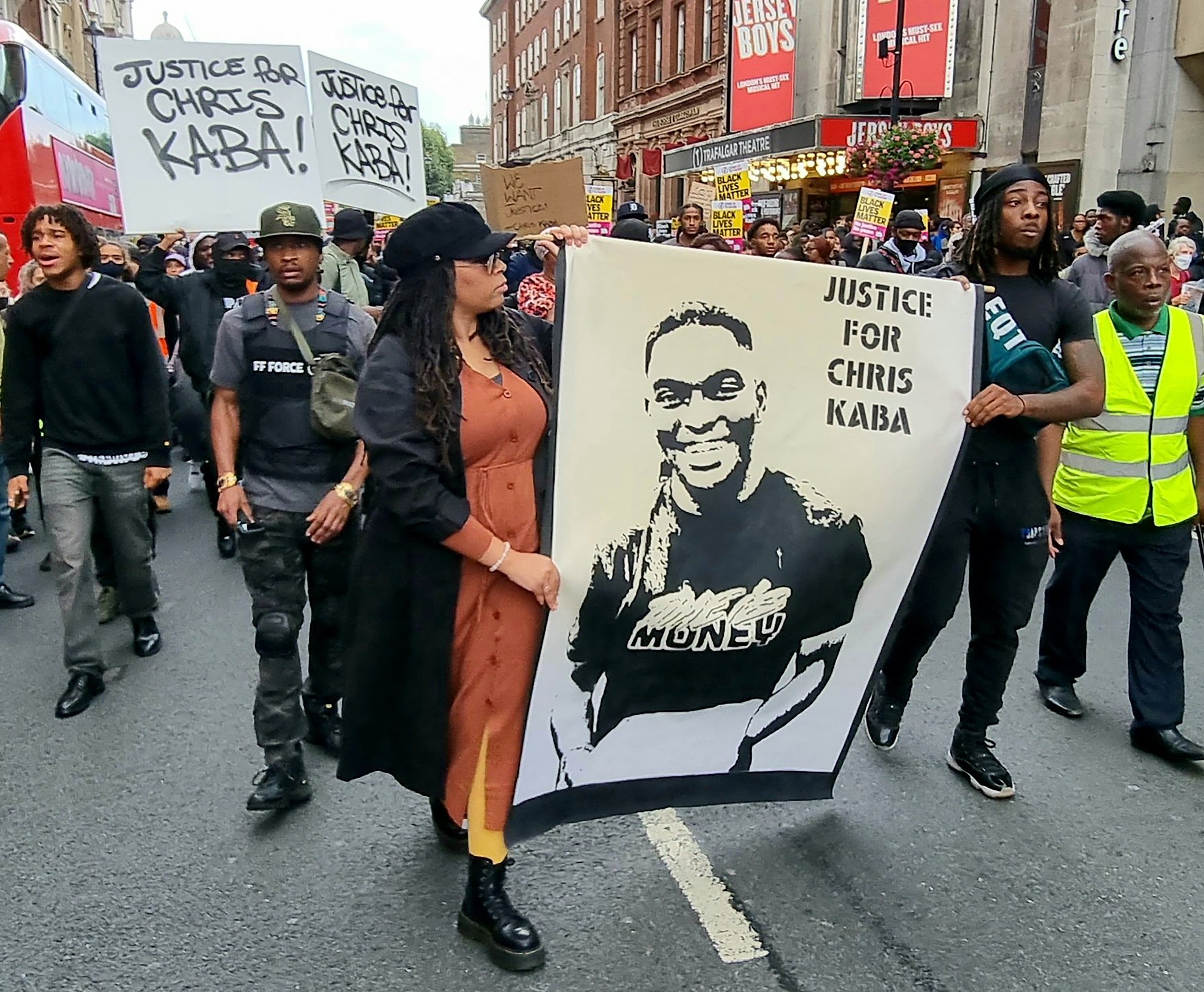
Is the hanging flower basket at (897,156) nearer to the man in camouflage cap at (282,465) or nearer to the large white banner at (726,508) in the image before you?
the man in camouflage cap at (282,465)

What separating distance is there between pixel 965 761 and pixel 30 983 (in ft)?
9.48

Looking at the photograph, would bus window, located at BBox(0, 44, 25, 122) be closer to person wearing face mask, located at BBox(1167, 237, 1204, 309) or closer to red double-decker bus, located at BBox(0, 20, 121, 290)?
red double-decker bus, located at BBox(0, 20, 121, 290)

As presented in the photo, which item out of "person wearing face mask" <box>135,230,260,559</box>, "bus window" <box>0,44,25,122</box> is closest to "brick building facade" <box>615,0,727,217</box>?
"bus window" <box>0,44,25,122</box>

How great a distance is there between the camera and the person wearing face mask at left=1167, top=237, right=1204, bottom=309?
886 cm

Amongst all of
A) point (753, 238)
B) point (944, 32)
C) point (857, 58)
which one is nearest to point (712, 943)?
point (753, 238)

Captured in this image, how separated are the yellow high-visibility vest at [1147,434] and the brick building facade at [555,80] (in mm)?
38400

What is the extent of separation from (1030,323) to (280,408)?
2.43 metres

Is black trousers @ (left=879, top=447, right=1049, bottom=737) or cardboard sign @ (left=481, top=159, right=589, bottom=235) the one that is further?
cardboard sign @ (left=481, top=159, right=589, bottom=235)

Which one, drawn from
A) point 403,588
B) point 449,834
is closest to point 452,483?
point 403,588

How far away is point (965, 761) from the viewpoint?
12.7ft

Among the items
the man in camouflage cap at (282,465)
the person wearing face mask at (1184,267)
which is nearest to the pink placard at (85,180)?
the man in camouflage cap at (282,465)

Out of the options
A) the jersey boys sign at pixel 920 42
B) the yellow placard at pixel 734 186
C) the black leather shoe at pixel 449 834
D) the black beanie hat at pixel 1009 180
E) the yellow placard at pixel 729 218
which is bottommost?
the black leather shoe at pixel 449 834

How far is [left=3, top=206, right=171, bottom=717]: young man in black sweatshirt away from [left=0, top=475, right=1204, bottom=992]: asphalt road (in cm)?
51

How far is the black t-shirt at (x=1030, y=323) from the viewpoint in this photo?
3.51m
